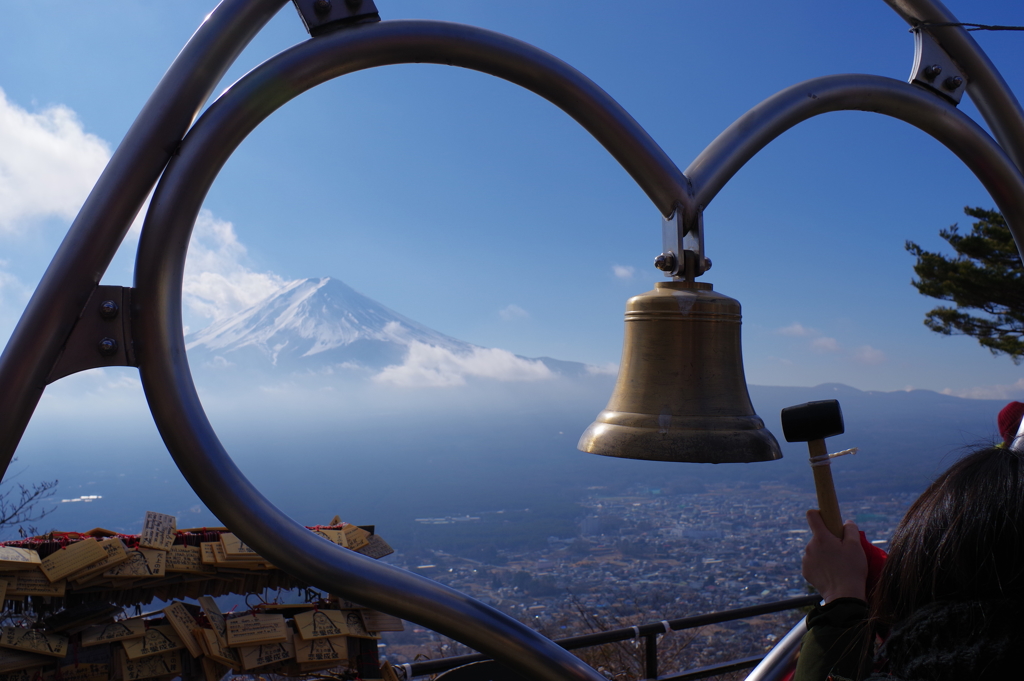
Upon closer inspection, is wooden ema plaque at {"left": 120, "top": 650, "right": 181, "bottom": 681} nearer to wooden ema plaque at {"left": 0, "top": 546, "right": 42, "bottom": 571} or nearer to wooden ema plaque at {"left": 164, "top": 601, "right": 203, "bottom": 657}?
wooden ema plaque at {"left": 164, "top": 601, "right": 203, "bottom": 657}

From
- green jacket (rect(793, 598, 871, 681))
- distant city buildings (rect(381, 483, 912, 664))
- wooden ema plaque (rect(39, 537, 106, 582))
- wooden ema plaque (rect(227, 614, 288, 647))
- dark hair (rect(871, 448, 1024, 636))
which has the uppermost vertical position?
dark hair (rect(871, 448, 1024, 636))

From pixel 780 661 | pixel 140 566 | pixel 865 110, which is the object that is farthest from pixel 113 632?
pixel 865 110

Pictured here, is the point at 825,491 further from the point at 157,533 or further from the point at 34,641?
the point at 34,641

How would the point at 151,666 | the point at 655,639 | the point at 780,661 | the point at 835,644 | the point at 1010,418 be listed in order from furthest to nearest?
the point at 655,639, the point at 151,666, the point at 1010,418, the point at 780,661, the point at 835,644

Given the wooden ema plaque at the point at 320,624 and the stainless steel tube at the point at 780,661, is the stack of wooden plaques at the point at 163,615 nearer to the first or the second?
the wooden ema plaque at the point at 320,624

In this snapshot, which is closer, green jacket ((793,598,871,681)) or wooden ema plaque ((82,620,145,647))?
green jacket ((793,598,871,681))

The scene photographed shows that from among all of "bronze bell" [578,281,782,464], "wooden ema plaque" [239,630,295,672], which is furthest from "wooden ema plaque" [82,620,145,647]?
"bronze bell" [578,281,782,464]

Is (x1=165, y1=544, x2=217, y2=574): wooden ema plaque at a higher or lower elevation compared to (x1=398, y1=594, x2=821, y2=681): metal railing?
higher
